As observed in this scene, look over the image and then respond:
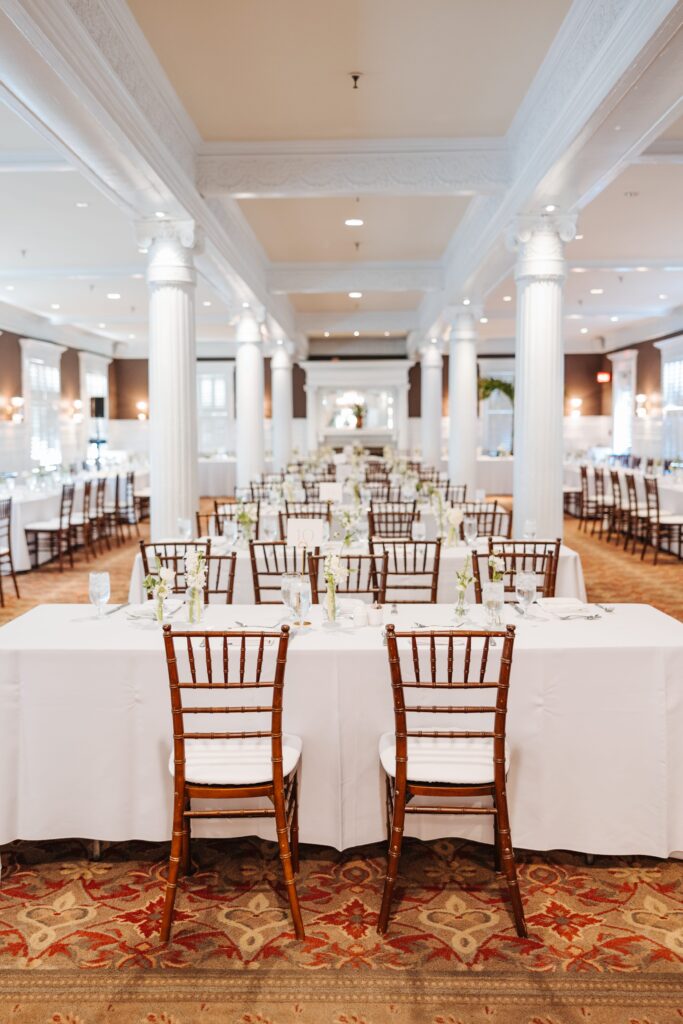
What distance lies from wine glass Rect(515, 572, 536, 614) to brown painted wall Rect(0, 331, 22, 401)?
14.8 meters

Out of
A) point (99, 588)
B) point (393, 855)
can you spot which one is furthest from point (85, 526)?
point (393, 855)

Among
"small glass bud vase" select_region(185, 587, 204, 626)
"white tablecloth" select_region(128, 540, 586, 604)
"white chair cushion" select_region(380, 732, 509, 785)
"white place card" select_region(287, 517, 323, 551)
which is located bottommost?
"white chair cushion" select_region(380, 732, 509, 785)

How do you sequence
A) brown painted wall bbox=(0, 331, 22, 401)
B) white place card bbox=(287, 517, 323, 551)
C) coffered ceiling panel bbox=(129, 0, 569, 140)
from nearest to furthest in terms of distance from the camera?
white place card bbox=(287, 517, 323, 551)
coffered ceiling panel bbox=(129, 0, 569, 140)
brown painted wall bbox=(0, 331, 22, 401)

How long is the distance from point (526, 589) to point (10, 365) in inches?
607

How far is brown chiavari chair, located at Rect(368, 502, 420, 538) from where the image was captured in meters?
7.50

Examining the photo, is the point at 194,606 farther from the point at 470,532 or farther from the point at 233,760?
the point at 470,532

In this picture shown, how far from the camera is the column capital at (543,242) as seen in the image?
24.7ft

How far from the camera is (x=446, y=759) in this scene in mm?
3062

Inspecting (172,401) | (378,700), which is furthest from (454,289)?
(378,700)

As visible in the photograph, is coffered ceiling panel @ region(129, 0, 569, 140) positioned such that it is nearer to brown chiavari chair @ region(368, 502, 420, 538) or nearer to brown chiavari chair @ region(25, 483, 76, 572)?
brown chiavari chair @ region(368, 502, 420, 538)

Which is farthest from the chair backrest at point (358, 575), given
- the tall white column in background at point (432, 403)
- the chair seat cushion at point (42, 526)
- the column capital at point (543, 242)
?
the tall white column in background at point (432, 403)

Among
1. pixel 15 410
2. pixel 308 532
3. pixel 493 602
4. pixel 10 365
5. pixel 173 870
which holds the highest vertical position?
pixel 10 365

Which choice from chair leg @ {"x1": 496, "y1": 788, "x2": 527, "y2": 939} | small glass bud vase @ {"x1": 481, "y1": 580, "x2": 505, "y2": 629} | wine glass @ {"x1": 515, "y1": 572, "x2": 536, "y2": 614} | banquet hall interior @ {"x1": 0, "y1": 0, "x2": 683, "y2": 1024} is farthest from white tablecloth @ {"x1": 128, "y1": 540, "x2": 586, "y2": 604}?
chair leg @ {"x1": 496, "y1": 788, "x2": 527, "y2": 939}

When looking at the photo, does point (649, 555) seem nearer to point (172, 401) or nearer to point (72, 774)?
point (172, 401)
